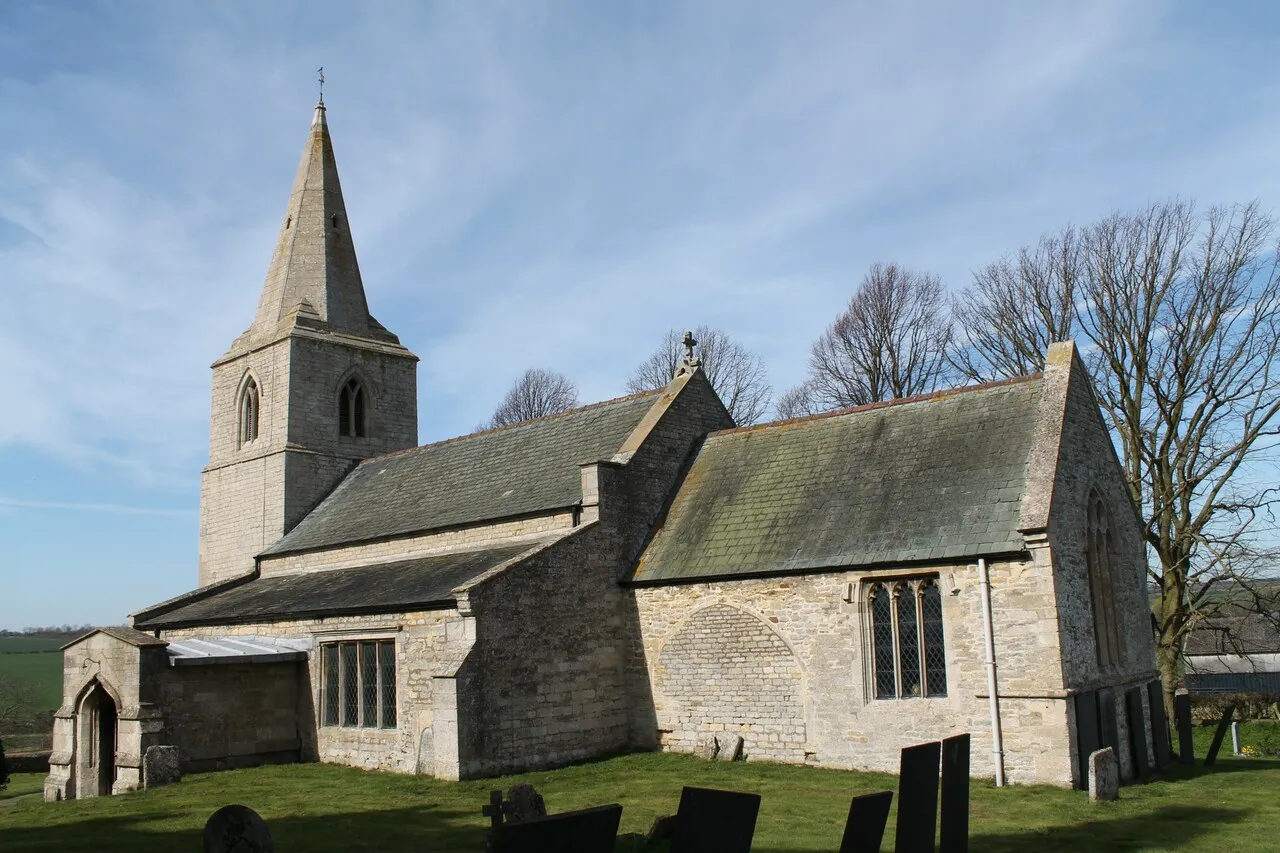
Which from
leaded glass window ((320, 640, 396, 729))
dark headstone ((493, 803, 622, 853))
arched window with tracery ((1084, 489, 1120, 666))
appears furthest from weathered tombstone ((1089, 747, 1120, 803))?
leaded glass window ((320, 640, 396, 729))

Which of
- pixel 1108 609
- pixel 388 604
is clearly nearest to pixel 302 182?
pixel 388 604

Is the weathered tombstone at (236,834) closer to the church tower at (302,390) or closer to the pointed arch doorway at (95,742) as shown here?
the pointed arch doorway at (95,742)

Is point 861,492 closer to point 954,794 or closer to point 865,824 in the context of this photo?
point 954,794

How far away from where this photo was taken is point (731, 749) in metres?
A: 18.5

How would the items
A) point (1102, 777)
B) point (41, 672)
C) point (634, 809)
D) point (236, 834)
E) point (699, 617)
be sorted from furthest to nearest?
1. point (41, 672)
2. point (699, 617)
3. point (1102, 777)
4. point (634, 809)
5. point (236, 834)

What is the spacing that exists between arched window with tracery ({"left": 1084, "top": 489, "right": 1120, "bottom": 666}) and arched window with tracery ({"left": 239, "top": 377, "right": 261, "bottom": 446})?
2453 cm

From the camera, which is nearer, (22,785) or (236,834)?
(236,834)

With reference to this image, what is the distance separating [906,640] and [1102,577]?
4.21 m

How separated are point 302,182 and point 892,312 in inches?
819

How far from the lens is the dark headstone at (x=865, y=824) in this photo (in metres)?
7.84

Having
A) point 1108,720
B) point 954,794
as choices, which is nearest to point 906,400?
point 1108,720

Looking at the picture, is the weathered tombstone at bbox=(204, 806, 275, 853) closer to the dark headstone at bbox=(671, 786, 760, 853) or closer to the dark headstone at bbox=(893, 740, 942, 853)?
the dark headstone at bbox=(671, 786, 760, 853)

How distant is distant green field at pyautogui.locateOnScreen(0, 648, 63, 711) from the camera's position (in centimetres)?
5181

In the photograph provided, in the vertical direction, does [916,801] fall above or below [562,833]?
below
